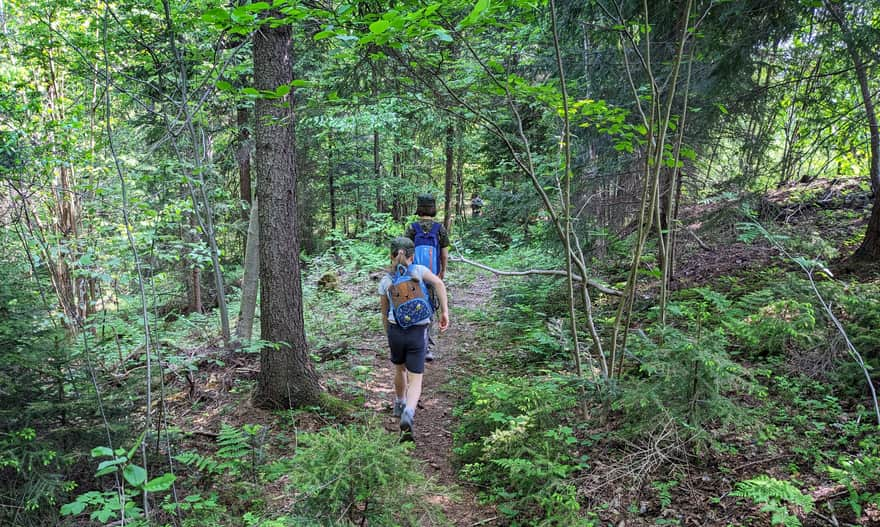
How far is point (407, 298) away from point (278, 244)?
1.57 m

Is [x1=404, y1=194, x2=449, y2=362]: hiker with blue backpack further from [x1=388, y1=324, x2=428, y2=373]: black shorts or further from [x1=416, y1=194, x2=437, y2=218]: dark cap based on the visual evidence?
[x1=388, y1=324, x2=428, y2=373]: black shorts

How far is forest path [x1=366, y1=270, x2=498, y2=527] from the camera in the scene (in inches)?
138

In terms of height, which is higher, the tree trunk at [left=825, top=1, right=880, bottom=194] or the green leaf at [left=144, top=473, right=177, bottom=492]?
the tree trunk at [left=825, top=1, right=880, bottom=194]

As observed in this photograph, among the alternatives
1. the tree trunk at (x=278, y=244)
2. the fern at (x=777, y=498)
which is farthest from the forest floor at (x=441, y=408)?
the fern at (x=777, y=498)

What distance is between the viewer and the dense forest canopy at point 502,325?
9.61 feet

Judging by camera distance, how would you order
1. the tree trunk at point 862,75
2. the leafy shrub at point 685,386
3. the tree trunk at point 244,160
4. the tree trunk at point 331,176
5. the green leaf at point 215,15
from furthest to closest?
the tree trunk at point 331,176 < the tree trunk at point 244,160 < the tree trunk at point 862,75 < the leafy shrub at point 685,386 < the green leaf at point 215,15

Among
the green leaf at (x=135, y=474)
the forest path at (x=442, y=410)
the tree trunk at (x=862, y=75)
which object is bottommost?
the forest path at (x=442, y=410)

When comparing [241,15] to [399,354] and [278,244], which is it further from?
[399,354]

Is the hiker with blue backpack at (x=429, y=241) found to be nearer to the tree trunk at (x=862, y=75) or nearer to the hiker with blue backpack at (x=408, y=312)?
the hiker with blue backpack at (x=408, y=312)

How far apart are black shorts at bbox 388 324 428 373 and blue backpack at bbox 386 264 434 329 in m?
0.09

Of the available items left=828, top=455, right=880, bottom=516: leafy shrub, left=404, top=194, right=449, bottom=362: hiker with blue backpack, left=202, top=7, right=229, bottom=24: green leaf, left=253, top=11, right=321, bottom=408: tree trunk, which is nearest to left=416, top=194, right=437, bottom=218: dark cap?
left=404, top=194, right=449, bottom=362: hiker with blue backpack

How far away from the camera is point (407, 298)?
443 cm

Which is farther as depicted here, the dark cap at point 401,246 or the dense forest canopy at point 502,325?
the dark cap at point 401,246

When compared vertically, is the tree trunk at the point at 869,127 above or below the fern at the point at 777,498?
above
